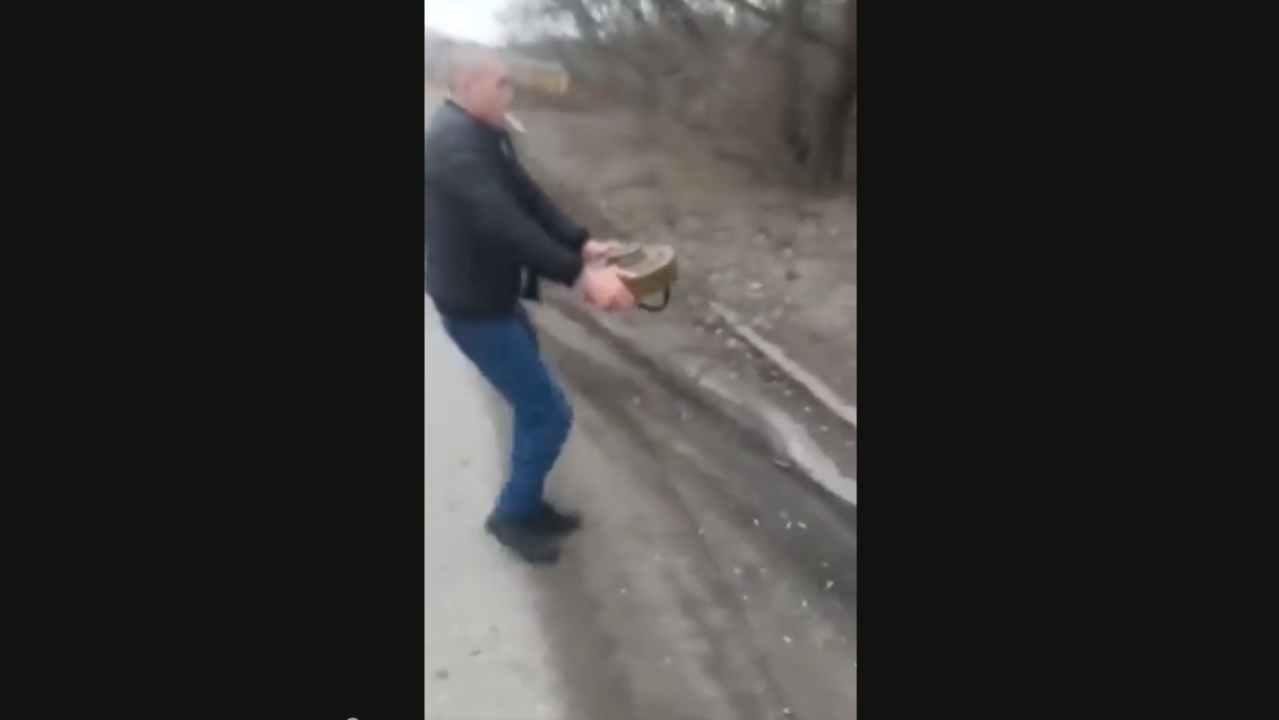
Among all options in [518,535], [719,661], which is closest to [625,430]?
[518,535]

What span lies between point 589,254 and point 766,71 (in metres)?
0.33

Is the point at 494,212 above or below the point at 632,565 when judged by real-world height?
above

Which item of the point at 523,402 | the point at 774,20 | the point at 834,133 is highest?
the point at 774,20

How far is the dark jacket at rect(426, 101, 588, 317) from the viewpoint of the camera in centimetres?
127

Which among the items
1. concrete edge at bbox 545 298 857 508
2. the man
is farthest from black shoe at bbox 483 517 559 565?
concrete edge at bbox 545 298 857 508

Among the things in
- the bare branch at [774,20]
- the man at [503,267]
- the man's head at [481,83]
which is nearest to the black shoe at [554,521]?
the man at [503,267]

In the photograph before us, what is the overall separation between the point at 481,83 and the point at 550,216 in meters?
0.19

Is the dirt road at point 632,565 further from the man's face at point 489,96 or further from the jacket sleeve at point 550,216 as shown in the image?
the man's face at point 489,96

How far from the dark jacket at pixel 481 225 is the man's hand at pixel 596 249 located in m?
0.01

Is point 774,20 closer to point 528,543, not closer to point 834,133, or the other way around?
point 834,133

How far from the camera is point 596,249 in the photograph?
1.30 meters

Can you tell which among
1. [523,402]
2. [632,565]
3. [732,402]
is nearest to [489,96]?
[523,402]

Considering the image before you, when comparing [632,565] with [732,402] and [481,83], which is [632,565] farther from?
[481,83]

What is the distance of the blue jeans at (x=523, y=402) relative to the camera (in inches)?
51.3
